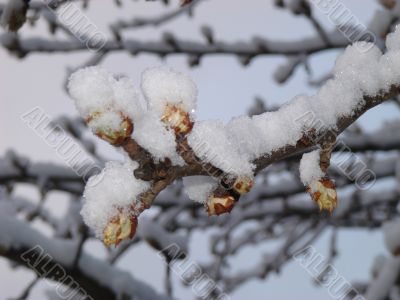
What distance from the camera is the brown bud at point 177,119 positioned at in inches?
30.7

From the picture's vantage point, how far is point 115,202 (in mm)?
843

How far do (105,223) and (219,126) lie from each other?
27 centimetres

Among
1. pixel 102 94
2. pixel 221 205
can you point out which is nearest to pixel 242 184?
pixel 221 205

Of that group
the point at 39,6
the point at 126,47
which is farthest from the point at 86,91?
the point at 126,47

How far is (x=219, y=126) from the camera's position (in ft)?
3.07

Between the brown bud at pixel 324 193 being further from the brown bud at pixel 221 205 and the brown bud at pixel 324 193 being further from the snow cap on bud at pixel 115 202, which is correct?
the snow cap on bud at pixel 115 202

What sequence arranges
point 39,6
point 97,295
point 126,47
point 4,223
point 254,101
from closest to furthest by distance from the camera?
1. point 4,223
2. point 97,295
3. point 39,6
4. point 126,47
5. point 254,101

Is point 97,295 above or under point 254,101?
above

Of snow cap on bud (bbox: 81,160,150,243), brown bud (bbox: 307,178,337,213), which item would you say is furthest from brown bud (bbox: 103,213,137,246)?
brown bud (bbox: 307,178,337,213)

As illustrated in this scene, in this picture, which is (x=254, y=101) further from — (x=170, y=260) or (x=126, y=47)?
(x=170, y=260)

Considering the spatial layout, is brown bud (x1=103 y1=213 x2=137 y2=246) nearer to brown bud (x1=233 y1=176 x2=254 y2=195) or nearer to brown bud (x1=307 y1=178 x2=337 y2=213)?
brown bud (x1=233 y1=176 x2=254 y2=195)

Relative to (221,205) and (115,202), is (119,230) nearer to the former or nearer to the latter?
(115,202)

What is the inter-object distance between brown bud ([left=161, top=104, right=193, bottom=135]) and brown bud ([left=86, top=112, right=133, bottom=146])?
2.6 inches

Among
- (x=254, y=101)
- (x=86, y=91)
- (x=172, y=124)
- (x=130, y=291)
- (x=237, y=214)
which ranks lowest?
(x=237, y=214)
